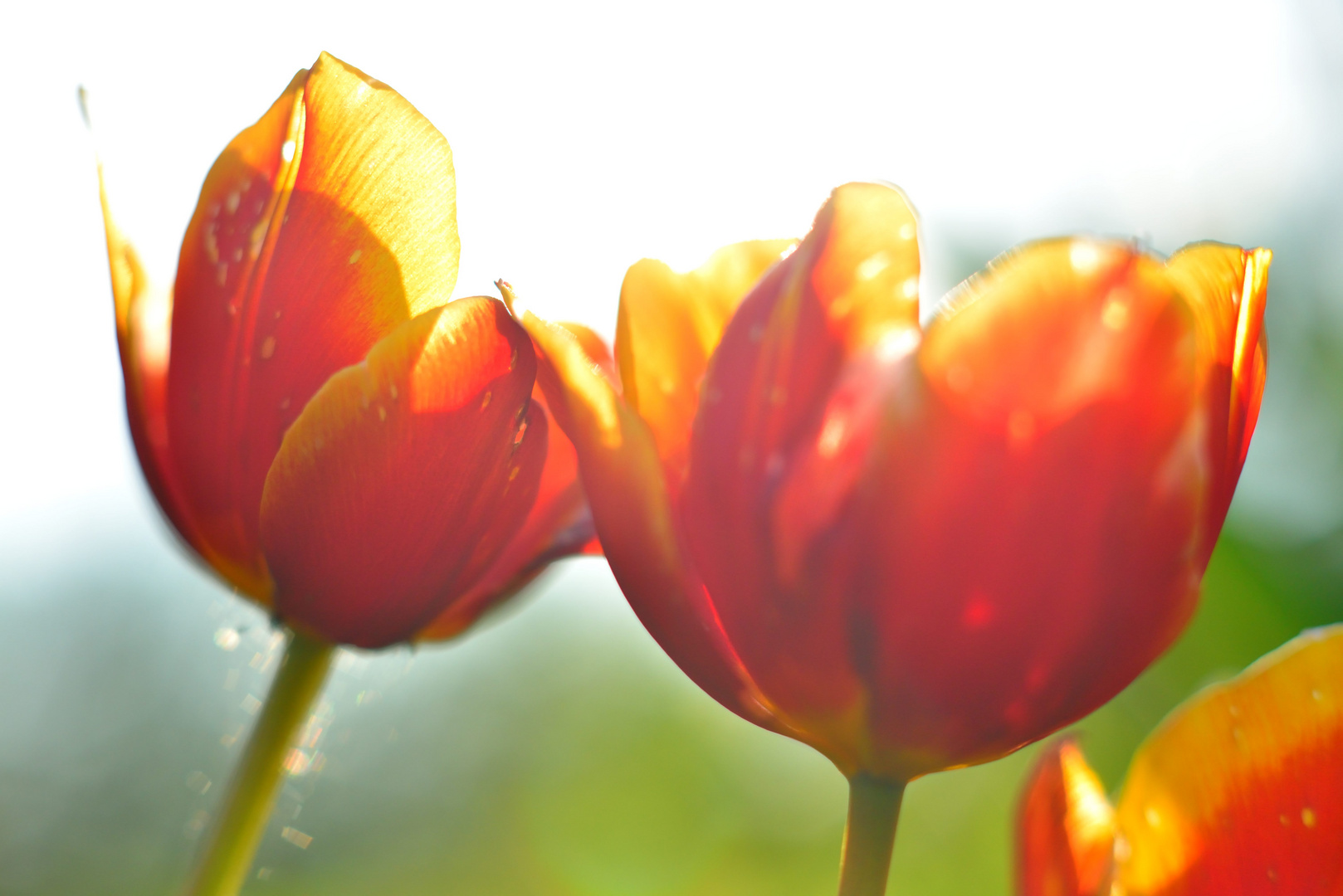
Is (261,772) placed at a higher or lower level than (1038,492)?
lower

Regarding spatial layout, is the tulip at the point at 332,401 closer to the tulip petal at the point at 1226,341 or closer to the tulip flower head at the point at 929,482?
the tulip flower head at the point at 929,482

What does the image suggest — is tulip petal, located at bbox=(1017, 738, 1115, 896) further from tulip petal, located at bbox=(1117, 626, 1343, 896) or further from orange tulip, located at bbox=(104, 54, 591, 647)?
orange tulip, located at bbox=(104, 54, 591, 647)

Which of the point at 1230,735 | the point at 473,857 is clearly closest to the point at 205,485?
the point at 1230,735

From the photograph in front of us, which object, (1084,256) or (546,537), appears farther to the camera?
(546,537)

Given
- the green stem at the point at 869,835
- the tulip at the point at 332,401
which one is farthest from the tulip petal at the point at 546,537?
the green stem at the point at 869,835

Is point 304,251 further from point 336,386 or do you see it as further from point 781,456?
point 781,456

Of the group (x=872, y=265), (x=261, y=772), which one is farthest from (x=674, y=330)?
(x=261, y=772)

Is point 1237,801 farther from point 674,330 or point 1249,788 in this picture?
point 674,330
